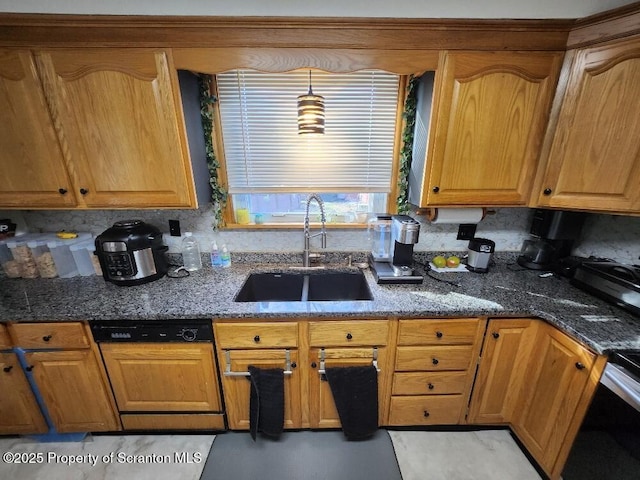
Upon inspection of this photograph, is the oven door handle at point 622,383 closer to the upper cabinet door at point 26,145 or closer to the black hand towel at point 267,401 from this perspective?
the black hand towel at point 267,401

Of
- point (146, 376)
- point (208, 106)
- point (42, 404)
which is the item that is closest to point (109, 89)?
point (208, 106)

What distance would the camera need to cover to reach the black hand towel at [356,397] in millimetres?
1313

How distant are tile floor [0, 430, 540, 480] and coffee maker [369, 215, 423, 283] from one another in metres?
0.95

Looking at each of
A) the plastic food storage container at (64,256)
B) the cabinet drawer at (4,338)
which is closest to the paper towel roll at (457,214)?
the plastic food storage container at (64,256)

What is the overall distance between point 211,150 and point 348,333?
131cm

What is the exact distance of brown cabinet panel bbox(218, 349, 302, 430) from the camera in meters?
1.30

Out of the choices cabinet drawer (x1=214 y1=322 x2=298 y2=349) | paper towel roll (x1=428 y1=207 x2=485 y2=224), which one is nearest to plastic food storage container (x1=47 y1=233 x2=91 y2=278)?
cabinet drawer (x1=214 y1=322 x2=298 y2=349)

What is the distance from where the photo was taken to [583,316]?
1.15 meters

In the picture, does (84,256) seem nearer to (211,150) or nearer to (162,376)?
(162,376)

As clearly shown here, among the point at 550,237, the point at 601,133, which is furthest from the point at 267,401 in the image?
the point at 601,133

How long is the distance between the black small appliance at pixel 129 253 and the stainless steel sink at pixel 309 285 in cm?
58

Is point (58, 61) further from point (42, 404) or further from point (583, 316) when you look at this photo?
point (583, 316)

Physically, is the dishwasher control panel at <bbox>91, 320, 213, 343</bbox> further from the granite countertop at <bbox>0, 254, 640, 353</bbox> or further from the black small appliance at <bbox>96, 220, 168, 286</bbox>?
the black small appliance at <bbox>96, 220, 168, 286</bbox>

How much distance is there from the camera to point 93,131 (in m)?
1.21
